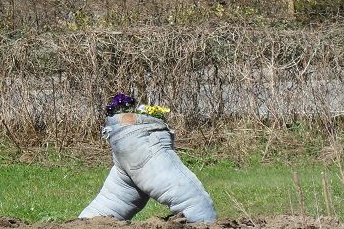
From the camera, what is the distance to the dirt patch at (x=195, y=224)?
548 centimetres

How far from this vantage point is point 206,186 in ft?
34.9

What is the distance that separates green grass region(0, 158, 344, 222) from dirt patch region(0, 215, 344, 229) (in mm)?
1809

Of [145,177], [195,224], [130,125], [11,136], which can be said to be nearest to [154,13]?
[11,136]

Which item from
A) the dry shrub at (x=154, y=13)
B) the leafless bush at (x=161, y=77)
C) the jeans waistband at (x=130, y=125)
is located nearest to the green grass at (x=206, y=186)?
the leafless bush at (x=161, y=77)

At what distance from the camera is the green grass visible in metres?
8.88

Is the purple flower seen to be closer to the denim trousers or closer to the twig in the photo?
the denim trousers

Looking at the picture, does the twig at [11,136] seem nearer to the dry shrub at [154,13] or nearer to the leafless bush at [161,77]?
the leafless bush at [161,77]

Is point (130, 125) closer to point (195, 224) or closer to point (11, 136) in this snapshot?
point (195, 224)

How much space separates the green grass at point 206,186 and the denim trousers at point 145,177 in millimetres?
1776

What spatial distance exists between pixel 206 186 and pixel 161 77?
319cm

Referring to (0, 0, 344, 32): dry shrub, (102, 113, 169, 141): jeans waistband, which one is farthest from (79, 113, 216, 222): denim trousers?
(0, 0, 344, 32): dry shrub

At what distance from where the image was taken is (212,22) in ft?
46.6

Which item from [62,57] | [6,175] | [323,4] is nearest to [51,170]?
[6,175]

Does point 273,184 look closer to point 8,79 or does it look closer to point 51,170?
point 51,170
